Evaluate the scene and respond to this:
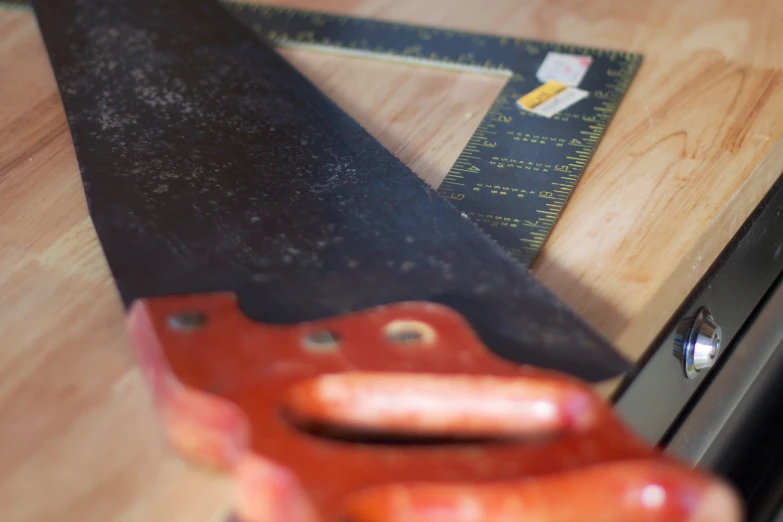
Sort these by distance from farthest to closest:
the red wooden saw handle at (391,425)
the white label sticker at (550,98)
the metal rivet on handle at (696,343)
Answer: the white label sticker at (550,98)
the metal rivet on handle at (696,343)
the red wooden saw handle at (391,425)

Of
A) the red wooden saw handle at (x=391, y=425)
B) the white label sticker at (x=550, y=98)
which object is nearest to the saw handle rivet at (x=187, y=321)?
the red wooden saw handle at (x=391, y=425)

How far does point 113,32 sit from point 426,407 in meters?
0.75

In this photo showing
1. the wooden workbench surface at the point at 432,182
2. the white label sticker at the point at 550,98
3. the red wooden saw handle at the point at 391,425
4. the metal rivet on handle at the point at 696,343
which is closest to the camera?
the red wooden saw handle at the point at 391,425

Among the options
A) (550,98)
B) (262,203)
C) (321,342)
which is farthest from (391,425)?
(550,98)

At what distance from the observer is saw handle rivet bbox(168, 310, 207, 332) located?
0.55m

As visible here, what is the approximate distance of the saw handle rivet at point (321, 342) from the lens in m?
0.53

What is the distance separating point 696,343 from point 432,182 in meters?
0.29

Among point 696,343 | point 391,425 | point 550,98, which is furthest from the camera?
point 550,98

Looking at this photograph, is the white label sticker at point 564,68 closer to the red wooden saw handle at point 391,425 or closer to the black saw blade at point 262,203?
the black saw blade at point 262,203

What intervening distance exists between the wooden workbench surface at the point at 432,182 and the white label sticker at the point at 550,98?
50 millimetres

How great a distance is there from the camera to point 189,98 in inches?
35.3

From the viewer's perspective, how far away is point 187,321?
21.9 inches

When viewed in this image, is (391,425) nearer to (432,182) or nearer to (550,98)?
(432,182)

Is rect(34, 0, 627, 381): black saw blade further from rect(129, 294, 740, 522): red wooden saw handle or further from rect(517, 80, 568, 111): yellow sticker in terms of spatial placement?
rect(517, 80, 568, 111): yellow sticker
